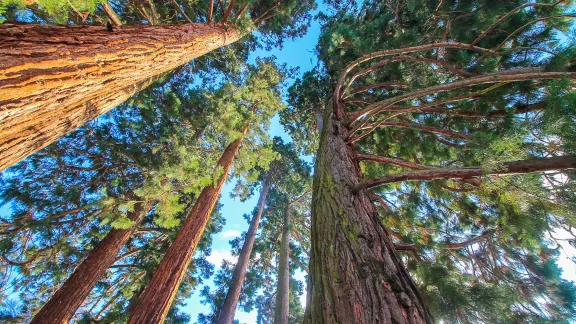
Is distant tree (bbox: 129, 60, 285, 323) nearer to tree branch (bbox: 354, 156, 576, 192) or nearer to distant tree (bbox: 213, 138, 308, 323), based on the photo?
distant tree (bbox: 213, 138, 308, 323)

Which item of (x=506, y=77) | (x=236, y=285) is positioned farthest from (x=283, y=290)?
(x=506, y=77)

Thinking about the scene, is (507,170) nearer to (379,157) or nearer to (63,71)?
(379,157)

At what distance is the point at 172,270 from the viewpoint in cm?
376

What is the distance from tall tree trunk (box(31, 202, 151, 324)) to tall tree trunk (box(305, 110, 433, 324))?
16.1 ft

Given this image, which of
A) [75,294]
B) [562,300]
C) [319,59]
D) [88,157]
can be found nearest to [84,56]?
[75,294]

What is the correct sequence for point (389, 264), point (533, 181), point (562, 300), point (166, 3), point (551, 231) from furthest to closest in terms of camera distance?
point (166, 3), point (562, 300), point (551, 231), point (533, 181), point (389, 264)

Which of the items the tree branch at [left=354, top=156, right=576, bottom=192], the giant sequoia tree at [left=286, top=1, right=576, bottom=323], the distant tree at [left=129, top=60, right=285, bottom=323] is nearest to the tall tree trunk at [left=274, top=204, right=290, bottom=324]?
the distant tree at [left=129, top=60, right=285, bottom=323]

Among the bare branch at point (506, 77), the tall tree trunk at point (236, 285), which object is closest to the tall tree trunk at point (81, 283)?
the tall tree trunk at point (236, 285)

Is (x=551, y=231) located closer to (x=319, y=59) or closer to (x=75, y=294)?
(x=319, y=59)

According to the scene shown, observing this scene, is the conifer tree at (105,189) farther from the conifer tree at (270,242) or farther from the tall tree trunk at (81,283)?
the conifer tree at (270,242)

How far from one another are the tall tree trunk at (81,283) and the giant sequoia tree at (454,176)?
16.7ft

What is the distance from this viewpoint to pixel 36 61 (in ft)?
5.45

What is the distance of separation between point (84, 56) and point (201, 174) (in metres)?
3.05

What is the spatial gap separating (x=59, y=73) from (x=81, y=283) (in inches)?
184
